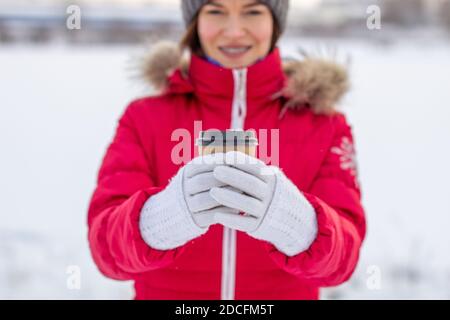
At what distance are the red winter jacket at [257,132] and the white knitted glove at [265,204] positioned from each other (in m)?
0.10

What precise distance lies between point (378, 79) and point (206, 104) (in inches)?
313

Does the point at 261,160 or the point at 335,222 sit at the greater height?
the point at 261,160

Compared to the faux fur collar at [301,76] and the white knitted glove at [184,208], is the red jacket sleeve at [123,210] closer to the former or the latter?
the white knitted glove at [184,208]

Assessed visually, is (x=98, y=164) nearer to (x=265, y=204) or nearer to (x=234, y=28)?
(x=234, y=28)

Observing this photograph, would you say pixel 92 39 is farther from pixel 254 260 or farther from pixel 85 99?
pixel 254 260

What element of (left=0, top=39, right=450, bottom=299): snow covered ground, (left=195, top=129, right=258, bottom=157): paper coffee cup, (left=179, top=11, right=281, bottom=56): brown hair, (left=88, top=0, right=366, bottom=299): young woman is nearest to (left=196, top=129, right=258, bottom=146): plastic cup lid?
(left=195, top=129, right=258, bottom=157): paper coffee cup

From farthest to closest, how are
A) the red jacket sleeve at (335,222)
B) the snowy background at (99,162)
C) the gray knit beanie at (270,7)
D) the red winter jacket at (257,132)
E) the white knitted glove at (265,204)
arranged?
the snowy background at (99,162)
the gray knit beanie at (270,7)
the red winter jacket at (257,132)
the red jacket sleeve at (335,222)
the white knitted glove at (265,204)

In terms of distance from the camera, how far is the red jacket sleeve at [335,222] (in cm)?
132

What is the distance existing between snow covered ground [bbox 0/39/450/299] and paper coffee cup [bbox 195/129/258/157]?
0.75 m

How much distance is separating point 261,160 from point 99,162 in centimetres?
411

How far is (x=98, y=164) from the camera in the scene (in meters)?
5.32

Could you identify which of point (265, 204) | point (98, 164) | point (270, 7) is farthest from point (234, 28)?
point (98, 164)

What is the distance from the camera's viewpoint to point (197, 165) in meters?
1.20

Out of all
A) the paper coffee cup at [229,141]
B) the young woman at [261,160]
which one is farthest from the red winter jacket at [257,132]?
the paper coffee cup at [229,141]
